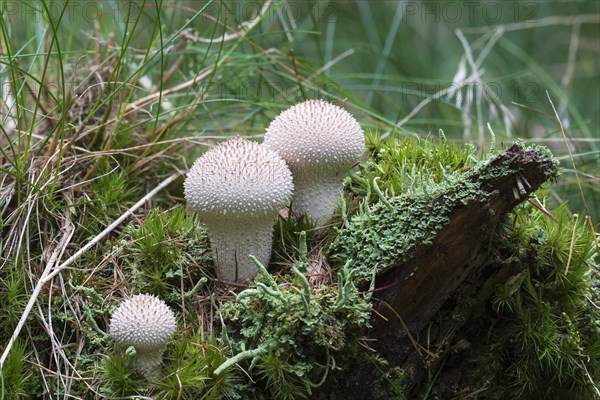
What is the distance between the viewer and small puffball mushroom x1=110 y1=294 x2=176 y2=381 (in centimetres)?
198

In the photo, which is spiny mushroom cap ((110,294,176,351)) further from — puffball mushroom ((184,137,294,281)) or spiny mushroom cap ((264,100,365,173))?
spiny mushroom cap ((264,100,365,173))

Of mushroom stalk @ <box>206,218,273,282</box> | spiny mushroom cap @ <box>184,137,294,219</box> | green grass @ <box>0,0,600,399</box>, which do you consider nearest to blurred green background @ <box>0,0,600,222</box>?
green grass @ <box>0,0,600,399</box>

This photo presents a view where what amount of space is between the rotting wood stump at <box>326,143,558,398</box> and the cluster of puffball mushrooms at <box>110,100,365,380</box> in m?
0.44

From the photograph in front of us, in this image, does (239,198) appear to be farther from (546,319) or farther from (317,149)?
(546,319)

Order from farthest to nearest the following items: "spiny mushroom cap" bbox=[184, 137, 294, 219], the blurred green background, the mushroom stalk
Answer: the blurred green background
the mushroom stalk
"spiny mushroom cap" bbox=[184, 137, 294, 219]

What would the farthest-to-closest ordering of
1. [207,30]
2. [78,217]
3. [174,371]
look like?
[207,30] < [78,217] < [174,371]

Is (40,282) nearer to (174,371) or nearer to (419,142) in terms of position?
(174,371)

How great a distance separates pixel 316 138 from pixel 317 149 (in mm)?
42

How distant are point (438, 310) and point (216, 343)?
0.81 meters

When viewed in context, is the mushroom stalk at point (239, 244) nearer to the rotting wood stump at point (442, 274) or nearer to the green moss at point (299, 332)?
the green moss at point (299, 332)

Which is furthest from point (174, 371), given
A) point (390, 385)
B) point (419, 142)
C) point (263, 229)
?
point (419, 142)

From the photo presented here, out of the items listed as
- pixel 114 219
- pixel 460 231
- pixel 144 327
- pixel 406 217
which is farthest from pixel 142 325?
pixel 460 231

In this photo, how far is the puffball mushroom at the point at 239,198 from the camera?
2.13m

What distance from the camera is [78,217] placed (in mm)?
2654
